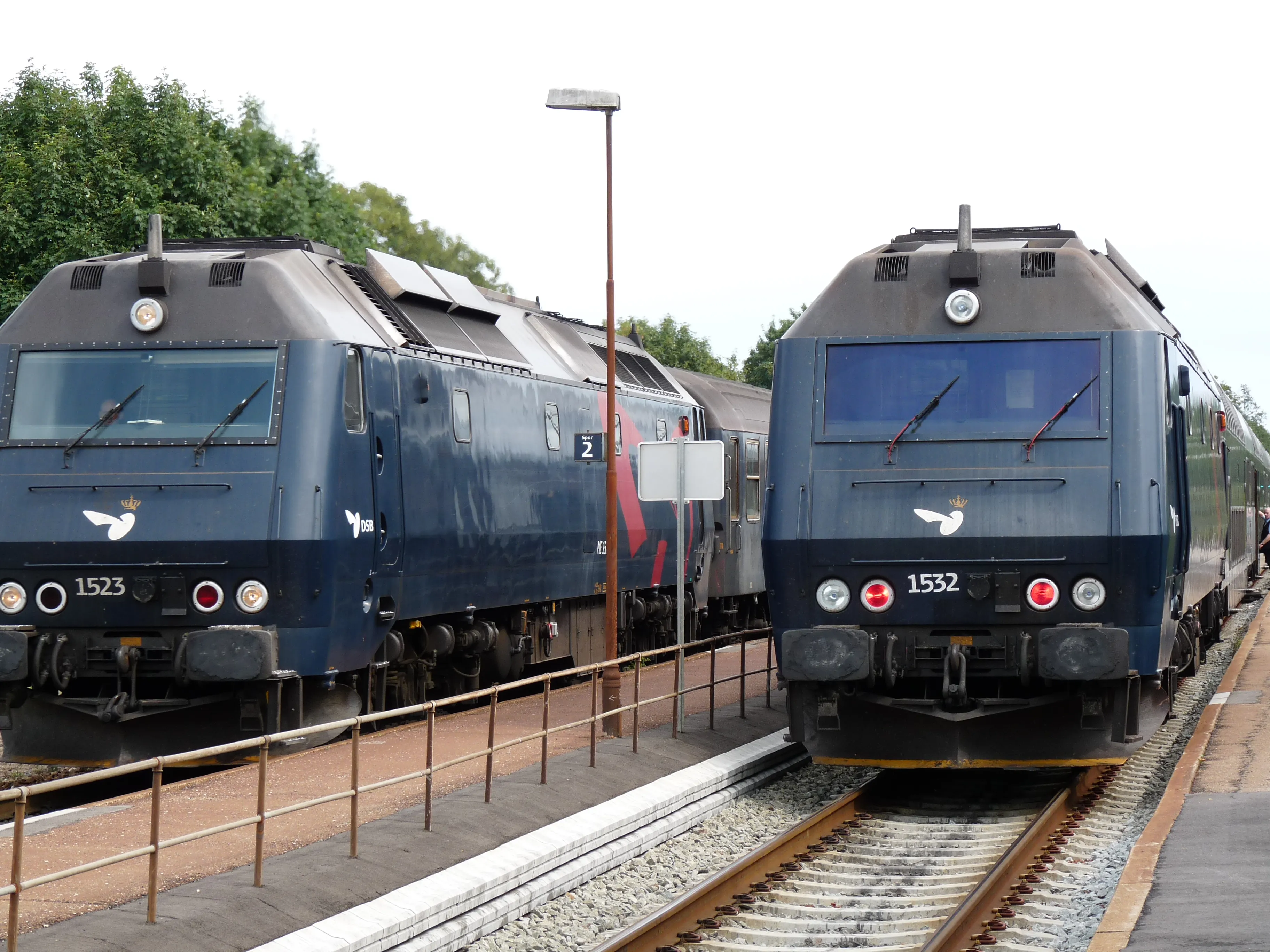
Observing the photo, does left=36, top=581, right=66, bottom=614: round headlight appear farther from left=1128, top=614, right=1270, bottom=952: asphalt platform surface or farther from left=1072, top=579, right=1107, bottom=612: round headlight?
left=1128, top=614, right=1270, bottom=952: asphalt platform surface

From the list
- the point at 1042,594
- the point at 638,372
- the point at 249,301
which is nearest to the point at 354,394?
the point at 249,301

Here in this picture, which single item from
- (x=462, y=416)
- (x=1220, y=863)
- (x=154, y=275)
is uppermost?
(x=154, y=275)

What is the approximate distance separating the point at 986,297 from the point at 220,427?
5576 millimetres

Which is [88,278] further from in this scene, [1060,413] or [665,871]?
[1060,413]

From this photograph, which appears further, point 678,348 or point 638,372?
point 678,348

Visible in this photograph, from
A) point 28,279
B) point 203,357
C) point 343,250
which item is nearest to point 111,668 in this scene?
point 203,357

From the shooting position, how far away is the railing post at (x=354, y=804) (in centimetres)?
873

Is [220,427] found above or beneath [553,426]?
beneath

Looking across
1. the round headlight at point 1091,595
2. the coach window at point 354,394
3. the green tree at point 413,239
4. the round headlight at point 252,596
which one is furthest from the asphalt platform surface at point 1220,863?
the green tree at point 413,239

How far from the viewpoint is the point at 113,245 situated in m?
30.2

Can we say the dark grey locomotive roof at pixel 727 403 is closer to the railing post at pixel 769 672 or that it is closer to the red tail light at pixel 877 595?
the railing post at pixel 769 672

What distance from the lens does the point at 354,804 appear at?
873 cm

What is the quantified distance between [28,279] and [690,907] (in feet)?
79.9

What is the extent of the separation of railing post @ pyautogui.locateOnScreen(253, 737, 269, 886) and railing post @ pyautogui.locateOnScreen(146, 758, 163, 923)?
1.88 ft
